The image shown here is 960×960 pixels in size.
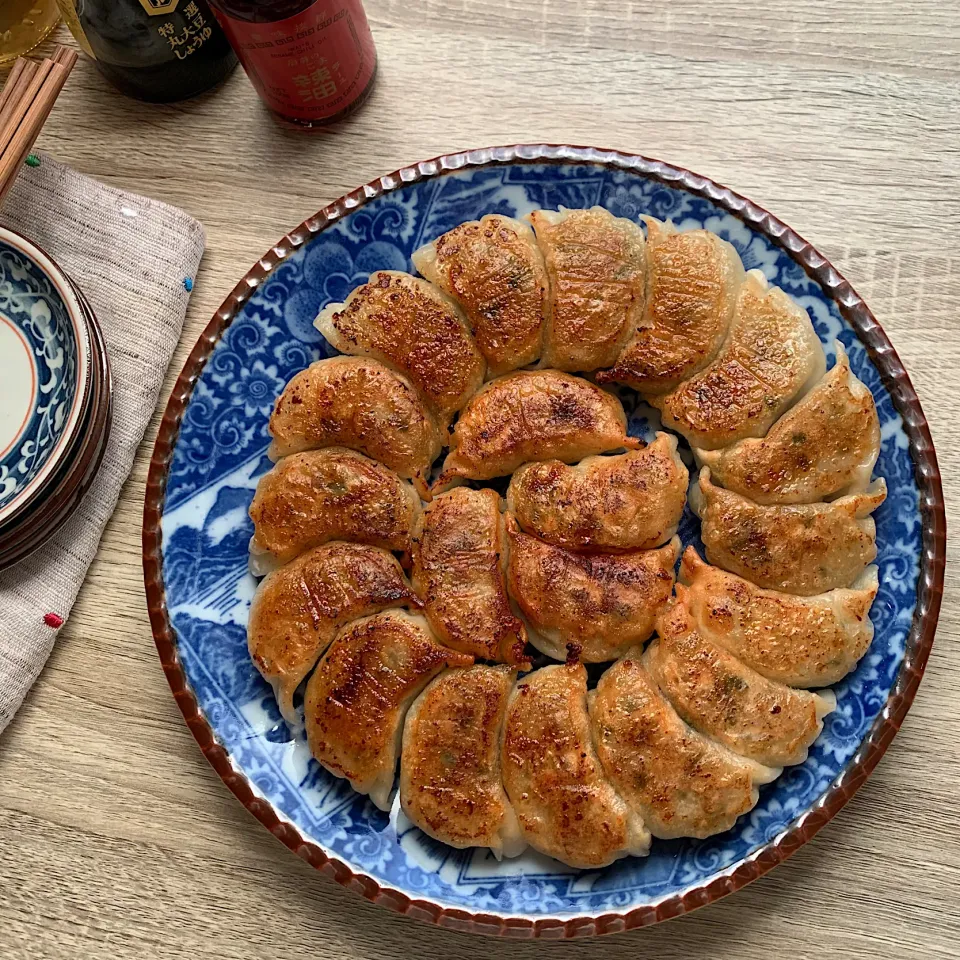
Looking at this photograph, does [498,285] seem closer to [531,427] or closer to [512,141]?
[531,427]

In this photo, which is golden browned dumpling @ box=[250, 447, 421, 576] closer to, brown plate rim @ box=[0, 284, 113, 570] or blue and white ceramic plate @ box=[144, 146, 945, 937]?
blue and white ceramic plate @ box=[144, 146, 945, 937]

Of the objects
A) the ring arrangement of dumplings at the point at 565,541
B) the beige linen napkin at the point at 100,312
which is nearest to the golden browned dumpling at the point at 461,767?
the ring arrangement of dumplings at the point at 565,541

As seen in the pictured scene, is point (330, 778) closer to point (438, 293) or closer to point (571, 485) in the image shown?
point (571, 485)

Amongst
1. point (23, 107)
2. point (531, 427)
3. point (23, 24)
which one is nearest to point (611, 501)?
point (531, 427)

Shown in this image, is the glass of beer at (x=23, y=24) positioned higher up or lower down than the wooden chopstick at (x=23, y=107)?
higher up

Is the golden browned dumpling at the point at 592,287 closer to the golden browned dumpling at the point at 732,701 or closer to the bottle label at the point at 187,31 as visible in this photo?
the golden browned dumpling at the point at 732,701

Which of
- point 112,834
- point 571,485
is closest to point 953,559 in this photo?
point 571,485
